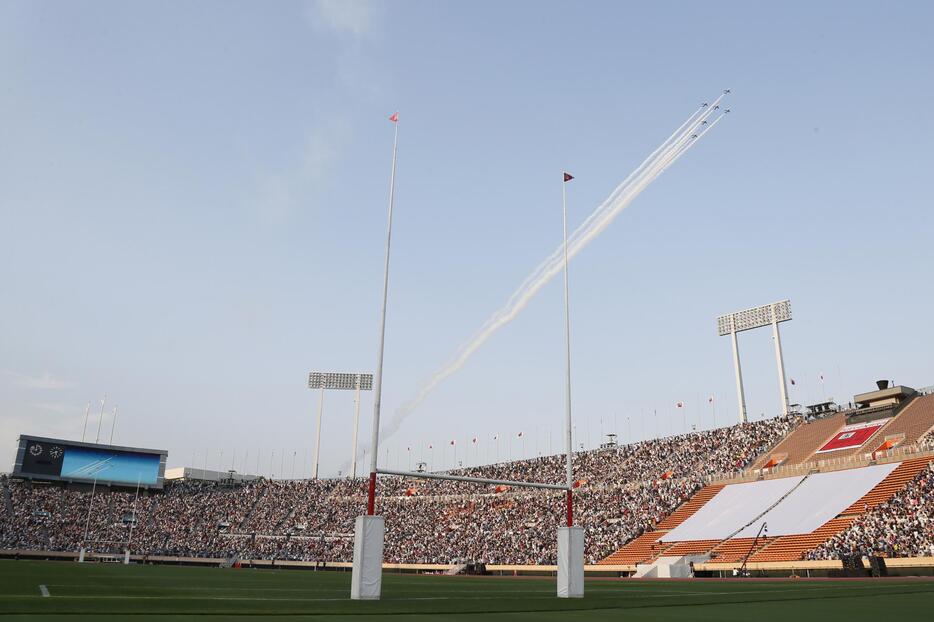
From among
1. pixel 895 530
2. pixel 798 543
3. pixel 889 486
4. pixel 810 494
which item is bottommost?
pixel 798 543

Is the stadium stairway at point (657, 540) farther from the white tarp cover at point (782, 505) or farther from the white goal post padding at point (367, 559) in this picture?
the white goal post padding at point (367, 559)

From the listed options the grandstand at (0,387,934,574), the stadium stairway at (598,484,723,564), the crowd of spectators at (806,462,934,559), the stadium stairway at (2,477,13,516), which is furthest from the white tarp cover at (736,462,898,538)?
the stadium stairway at (2,477,13,516)

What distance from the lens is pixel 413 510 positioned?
66625 millimetres

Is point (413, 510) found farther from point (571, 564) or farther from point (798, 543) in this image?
point (571, 564)

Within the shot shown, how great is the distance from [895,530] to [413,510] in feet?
138

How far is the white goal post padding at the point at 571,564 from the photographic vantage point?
660 inches

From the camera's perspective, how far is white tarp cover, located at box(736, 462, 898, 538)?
37.9 metres

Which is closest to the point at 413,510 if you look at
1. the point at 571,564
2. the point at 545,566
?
the point at 545,566

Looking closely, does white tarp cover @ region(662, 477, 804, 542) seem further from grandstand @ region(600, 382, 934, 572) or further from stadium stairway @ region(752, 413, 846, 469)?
stadium stairway @ region(752, 413, 846, 469)

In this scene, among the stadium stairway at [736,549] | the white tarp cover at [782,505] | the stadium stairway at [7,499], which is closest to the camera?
the stadium stairway at [736,549]

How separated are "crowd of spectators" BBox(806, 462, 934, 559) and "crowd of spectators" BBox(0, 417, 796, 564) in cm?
1480

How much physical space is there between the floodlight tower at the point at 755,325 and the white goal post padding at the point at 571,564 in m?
48.2

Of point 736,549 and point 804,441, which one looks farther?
point 804,441

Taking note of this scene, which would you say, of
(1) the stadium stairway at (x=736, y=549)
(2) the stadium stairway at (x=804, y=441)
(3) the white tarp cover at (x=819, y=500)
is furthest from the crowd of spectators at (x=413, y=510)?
(1) the stadium stairway at (x=736, y=549)
